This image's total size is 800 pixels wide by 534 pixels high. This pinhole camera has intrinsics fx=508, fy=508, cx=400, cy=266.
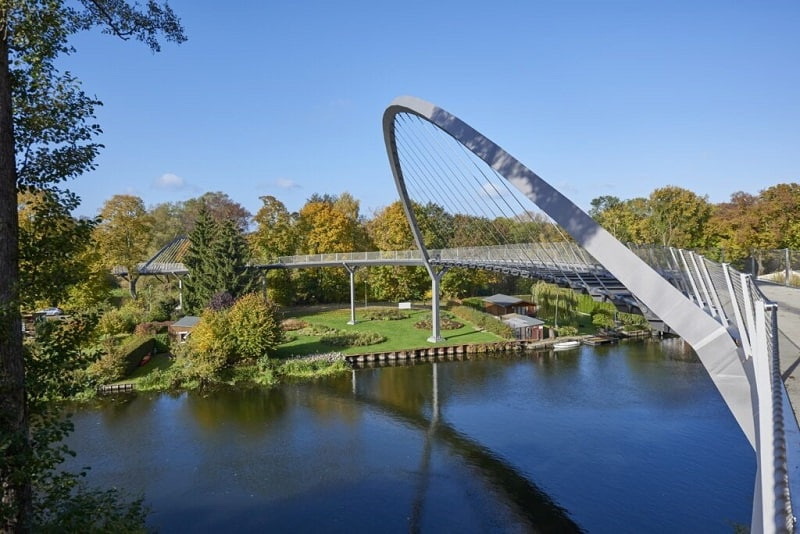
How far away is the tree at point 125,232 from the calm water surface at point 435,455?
20.6 metres

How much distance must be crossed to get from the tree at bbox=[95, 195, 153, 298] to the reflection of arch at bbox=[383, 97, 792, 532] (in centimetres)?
3495

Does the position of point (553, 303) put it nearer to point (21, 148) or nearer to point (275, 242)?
point (275, 242)

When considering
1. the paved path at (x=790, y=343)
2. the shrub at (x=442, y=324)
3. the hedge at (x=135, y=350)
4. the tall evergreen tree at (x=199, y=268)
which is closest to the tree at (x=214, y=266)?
the tall evergreen tree at (x=199, y=268)

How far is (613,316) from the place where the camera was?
3662 centimetres

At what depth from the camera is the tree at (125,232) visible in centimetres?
3856

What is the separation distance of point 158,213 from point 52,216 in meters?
68.7

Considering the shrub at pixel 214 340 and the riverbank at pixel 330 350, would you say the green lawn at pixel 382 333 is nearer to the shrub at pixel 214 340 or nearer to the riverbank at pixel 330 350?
the riverbank at pixel 330 350

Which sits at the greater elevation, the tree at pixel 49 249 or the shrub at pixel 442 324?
the tree at pixel 49 249

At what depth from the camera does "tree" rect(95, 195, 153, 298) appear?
38.6 metres

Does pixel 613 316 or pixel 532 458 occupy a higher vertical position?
pixel 613 316

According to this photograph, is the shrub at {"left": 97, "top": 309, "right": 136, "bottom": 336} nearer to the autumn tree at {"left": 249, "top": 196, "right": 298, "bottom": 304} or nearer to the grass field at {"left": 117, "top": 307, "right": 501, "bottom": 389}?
the grass field at {"left": 117, "top": 307, "right": 501, "bottom": 389}

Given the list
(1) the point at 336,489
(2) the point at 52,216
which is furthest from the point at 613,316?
(2) the point at 52,216

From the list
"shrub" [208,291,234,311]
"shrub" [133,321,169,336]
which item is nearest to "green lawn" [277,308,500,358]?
"shrub" [208,291,234,311]

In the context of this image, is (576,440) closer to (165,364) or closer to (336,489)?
(336,489)
